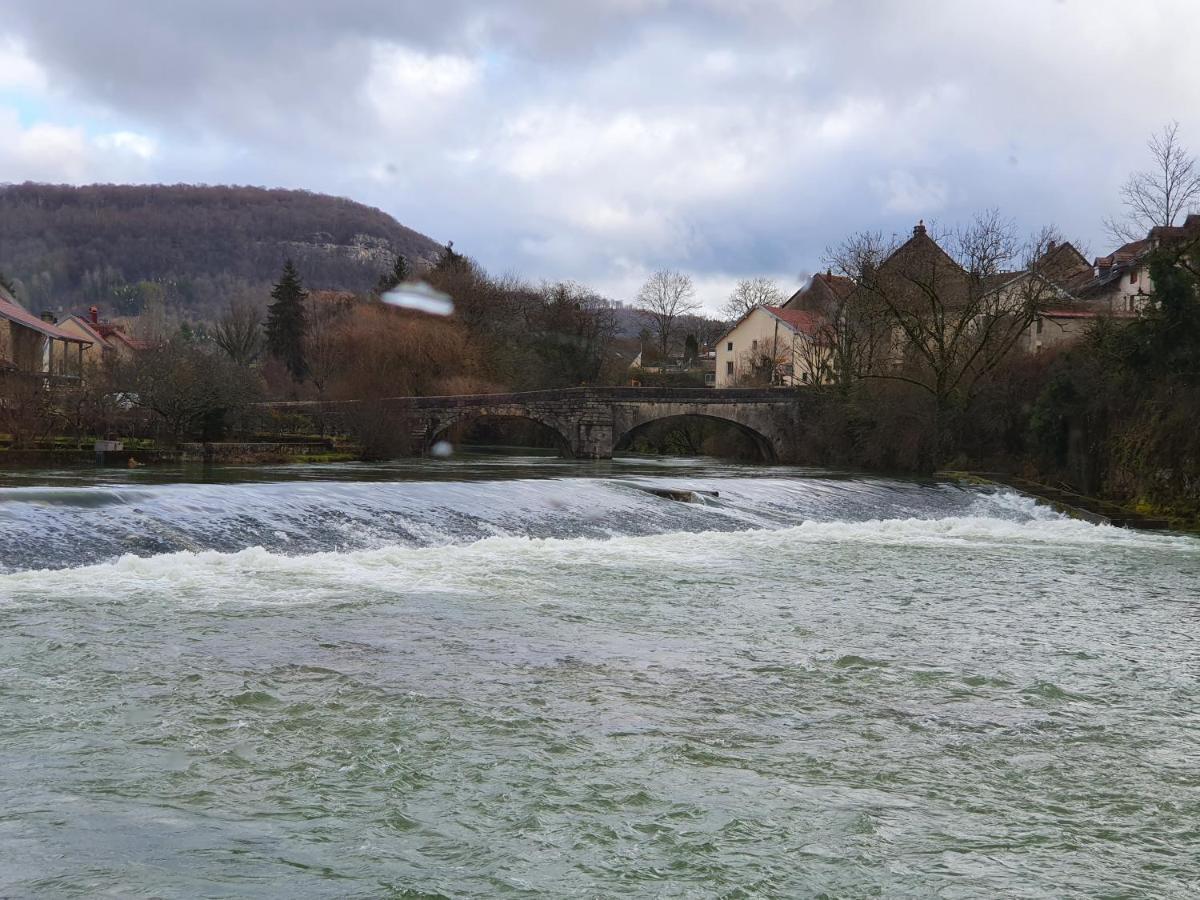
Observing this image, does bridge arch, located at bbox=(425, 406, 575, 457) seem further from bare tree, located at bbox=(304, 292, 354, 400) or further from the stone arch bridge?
bare tree, located at bbox=(304, 292, 354, 400)

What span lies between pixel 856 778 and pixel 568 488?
16.0m

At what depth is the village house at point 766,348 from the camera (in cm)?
6075

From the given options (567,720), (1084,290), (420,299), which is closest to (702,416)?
(1084,290)

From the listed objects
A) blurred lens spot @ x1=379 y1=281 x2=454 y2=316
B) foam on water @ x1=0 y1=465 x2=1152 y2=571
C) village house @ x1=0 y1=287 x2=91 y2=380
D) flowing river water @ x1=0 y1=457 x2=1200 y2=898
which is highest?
blurred lens spot @ x1=379 y1=281 x2=454 y2=316

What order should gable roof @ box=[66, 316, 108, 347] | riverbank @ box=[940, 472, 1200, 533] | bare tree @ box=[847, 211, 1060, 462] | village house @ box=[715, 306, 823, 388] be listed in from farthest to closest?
1. gable roof @ box=[66, 316, 108, 347]
2. village house @ box=[715, 306, 823, 388]
3. bare tree @ box=[847, 211, 1060, 462]
4. riverbank @ box=[940, 472, 1200, 533]

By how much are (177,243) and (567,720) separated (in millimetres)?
127741

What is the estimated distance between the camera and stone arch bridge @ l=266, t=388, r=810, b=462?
145 ft

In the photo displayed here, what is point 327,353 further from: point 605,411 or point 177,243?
point 177,243

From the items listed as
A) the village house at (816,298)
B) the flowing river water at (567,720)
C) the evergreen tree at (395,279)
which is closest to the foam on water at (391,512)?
the flowing river water at (567,720)

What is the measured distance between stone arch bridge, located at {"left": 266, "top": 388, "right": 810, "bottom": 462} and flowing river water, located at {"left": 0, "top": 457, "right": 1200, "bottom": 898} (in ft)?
93.9

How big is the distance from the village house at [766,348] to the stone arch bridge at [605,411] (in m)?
11.6

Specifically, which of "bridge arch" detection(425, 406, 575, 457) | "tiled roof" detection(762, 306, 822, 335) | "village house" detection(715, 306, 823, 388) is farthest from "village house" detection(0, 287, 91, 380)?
"tiled roof" detection(762, 306, 822, 335)

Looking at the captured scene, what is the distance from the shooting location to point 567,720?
7.34 metres

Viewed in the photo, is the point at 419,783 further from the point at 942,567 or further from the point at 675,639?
the point at 942,567
